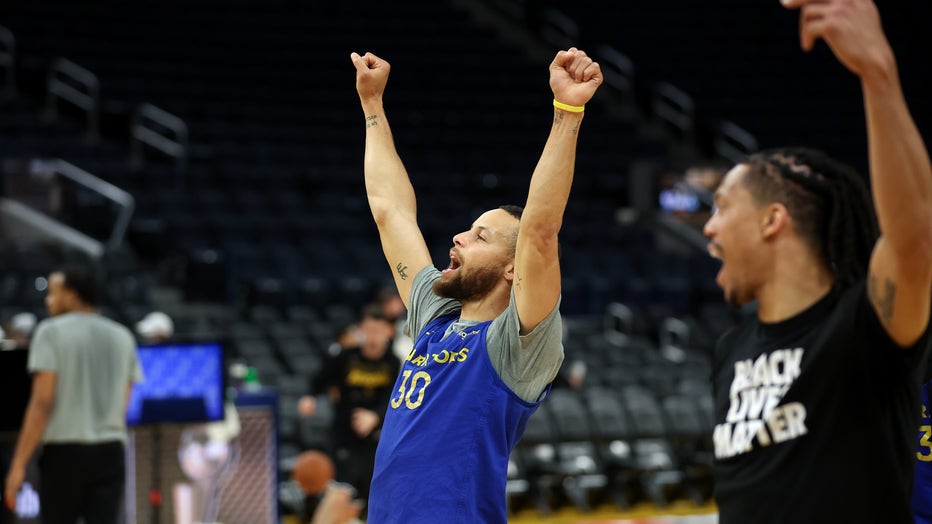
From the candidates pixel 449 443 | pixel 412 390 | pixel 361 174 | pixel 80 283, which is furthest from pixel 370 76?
pixel 361 174

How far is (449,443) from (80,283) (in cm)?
411

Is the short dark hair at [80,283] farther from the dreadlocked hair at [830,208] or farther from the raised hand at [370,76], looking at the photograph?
the dreadlocked hair at [830,208]

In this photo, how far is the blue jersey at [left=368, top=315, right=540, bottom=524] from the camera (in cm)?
315

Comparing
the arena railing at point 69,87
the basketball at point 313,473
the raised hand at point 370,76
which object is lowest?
the basketball at point 313,473

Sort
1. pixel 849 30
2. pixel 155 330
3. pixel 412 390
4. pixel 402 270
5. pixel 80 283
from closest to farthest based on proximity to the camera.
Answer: pixel 849 30 < pixel 412 390 < pixel 402 270 < pixel 80 283 < pixel 155 330

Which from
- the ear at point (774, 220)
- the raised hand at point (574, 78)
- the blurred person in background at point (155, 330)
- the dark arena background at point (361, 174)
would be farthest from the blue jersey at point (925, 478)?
the blurred person in background at point (155, 330)

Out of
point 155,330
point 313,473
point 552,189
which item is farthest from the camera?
point 155,330

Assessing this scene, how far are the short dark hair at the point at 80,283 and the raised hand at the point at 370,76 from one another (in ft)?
10.8

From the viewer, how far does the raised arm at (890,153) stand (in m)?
1.90

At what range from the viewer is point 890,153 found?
1930mm

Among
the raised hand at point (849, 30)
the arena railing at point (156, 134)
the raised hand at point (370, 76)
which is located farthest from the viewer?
the arena railing at point (156, 134)

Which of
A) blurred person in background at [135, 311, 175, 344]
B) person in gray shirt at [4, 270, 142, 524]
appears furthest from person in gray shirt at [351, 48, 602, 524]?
blurred person in background at [135, 311, 175, 344]

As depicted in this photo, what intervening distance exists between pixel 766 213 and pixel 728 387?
34cm

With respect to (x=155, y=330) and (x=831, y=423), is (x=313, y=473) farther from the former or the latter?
(x=831, y=423)
